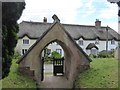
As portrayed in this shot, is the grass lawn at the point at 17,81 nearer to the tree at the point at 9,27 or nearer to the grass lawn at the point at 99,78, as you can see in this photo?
the tree at the point at 9,27

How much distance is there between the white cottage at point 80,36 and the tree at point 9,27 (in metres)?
35.8

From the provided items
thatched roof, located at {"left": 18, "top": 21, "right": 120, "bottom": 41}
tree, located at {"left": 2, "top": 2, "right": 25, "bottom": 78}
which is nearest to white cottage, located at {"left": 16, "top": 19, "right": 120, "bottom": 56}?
thatched roof, located at {"left": 18, "top": 21, "right": 120, "bottom": 41}

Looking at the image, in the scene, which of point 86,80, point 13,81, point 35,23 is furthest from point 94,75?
point 35,23

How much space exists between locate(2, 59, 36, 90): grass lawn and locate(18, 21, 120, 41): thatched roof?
32.3 meters

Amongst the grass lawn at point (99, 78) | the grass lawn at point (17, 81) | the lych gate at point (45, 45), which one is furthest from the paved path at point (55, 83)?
the grass lawn at point (17, 81)

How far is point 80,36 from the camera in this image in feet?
172

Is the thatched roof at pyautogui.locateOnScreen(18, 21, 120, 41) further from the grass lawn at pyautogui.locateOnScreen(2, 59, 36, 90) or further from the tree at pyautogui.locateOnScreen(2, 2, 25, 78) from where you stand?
the tree at pyautogui.locateOnScreen(2, 2, 25, 78)

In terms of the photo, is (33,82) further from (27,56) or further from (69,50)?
(69,50)

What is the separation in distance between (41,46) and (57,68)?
18.7 feet

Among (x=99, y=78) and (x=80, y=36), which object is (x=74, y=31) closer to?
(x=80, y=36)

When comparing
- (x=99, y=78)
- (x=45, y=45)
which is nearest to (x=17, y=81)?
(x=45, y=45)

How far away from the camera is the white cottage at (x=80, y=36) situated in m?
49.7

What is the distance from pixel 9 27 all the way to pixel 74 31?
136ft

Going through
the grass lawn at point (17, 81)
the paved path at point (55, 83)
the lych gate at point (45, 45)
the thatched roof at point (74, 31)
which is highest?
the thatched roof at point (74, 31)
